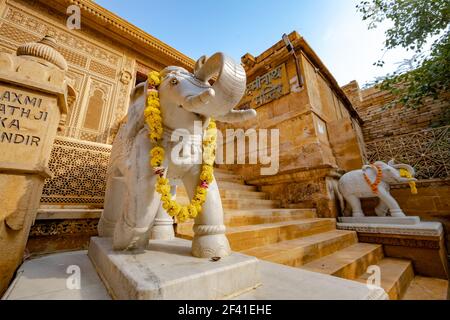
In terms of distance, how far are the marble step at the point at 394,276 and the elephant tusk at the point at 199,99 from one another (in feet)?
6.49

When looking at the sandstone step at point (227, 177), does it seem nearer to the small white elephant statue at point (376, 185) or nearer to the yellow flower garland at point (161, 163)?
the small white elephant statue at point (376, 185)

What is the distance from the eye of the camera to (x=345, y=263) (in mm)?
1846

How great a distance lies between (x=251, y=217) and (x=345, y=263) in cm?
111

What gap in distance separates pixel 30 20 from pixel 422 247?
9.69 m

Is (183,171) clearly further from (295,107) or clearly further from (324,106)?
(324,106)

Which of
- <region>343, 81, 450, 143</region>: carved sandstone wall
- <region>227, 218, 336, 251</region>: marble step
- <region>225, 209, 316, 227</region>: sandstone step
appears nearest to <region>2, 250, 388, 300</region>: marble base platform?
<region>227, 218, 336, 251</region>: marble step

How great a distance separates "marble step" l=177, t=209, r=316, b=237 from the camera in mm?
1905

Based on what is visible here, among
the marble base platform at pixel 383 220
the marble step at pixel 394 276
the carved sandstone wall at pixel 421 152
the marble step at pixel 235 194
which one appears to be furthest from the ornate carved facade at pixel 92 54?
the carved sandstone wall at pixel 421 152

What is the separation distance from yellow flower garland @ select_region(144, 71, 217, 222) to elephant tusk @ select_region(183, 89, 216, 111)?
0.26 metres

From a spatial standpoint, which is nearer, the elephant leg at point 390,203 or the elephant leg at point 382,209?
the elephant leg at point 390,203

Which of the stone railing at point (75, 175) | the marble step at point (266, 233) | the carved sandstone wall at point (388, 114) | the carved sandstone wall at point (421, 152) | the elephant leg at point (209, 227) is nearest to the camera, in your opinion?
the elephant leg at point (209, 227)

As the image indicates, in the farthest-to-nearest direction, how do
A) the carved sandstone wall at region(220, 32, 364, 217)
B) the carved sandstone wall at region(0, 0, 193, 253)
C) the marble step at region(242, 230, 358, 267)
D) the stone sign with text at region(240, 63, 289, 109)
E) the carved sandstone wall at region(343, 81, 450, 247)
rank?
the stone sign with text at region(240, 63, 289, 109) → the carved sandstone wall at region(220, 32, 364, 217) → the carved sandstone wall at region(343, 81, 450, 247) → the carved sandstone wall at region(0, 0, 193, 253) → the marble step at region(242, 230, 358, 267)

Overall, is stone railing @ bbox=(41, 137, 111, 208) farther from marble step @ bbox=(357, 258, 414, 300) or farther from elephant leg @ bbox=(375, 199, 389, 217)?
elephant leg @ bbox=(375, 199, 389, 217)

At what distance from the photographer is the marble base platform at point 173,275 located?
66 cm
